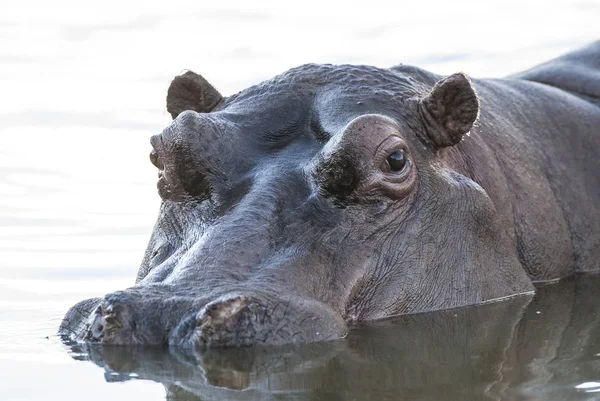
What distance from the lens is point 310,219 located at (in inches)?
197

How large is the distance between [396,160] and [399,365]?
1.17 m

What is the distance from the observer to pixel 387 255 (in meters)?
5.19

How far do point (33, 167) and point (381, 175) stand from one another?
694 centimetres

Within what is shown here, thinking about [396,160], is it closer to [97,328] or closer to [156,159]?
[156,159]

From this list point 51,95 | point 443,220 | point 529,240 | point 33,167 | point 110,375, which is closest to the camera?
point 110,375

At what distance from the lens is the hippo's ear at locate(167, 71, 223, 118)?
6250mm

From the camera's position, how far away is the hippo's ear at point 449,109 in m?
5.67

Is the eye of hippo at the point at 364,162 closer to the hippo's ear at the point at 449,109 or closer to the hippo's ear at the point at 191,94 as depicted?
the hippo's ear at the point at 449,109

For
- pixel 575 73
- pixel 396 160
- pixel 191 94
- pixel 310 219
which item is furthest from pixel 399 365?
pixel 575 73

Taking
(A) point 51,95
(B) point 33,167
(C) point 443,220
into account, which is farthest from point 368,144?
(A) point 51,95

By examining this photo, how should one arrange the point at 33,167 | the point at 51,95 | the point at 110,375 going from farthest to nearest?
the point at 51,95, the point at 33,167, the point at 110,375

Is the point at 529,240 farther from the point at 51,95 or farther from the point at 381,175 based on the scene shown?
the point at 51,95

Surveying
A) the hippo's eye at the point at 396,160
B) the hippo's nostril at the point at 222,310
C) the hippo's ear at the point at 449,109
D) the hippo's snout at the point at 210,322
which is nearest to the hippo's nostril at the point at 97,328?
the hippo's snout at the point at 210,322

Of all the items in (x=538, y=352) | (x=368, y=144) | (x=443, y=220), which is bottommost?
(x=538, y=352)
